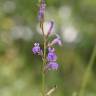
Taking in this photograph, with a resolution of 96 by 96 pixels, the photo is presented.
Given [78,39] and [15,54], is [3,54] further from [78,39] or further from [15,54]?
[78,39]

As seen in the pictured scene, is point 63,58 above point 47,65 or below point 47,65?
below

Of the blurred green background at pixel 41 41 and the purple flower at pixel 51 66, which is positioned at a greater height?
the purple flower at pixel 51 66

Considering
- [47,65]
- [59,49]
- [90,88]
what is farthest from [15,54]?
[47,65]

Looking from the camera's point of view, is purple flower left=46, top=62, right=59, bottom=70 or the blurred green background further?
the blurred green background

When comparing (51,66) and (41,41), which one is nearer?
(51,66)

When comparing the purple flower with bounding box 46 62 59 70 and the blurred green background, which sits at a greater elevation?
the purple flower with bounding box 46 62 59 70

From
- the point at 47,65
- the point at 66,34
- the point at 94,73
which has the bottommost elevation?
the point at 94,73

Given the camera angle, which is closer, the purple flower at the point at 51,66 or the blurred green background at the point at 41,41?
the purple flower at the point at 51,66

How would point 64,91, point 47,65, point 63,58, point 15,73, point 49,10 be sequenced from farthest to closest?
point 49,10 → point 63,58 → point 15,73 → point 64,91 → point 47,65
